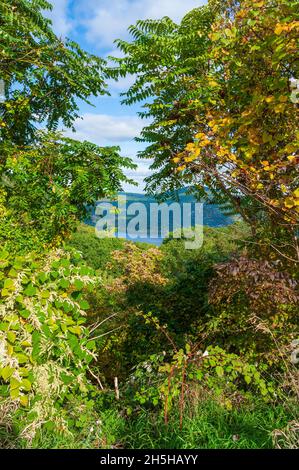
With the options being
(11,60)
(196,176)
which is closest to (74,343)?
(196,176)

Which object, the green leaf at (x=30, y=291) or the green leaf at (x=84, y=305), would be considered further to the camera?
the green leaf at (x=84, y=305)

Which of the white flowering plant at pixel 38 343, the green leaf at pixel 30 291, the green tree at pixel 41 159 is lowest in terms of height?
the white flowering plant at pixel 38 343

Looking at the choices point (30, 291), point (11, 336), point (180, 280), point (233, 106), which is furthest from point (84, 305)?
point (180, 280)

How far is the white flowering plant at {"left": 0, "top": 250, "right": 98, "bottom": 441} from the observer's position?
3.45m

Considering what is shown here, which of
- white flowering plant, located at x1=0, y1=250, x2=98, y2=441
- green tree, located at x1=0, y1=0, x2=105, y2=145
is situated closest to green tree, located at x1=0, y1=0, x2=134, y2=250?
green tree, located at x1=0, y1=0, x2=105, y2=145

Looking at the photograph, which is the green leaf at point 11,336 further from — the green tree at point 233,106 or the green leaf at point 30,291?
the green tree at point 233,106

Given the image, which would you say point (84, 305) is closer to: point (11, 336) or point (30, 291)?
point (30, 291)

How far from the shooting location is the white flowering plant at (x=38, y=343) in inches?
136

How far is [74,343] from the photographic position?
12.5 ft

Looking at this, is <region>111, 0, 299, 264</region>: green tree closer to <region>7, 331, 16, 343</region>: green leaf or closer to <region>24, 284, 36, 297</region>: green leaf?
<region>24, 284, 36, 297</region>: green leaf

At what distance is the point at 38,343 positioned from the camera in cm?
361

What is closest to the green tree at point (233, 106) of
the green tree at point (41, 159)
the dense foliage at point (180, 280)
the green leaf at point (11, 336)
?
the dense foliage at point (180, 280)

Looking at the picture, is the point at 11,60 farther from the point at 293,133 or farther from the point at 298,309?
the point at 298,309

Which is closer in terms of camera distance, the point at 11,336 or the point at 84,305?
the point at 11,336
